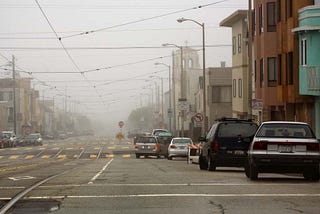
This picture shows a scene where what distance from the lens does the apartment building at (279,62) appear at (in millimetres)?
35312

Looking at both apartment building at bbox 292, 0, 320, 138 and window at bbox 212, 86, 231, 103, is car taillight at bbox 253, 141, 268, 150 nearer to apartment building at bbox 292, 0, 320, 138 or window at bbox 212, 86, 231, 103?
apartment building at bbox 292, 0, 320, 138

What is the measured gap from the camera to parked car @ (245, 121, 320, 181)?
18.2 metres

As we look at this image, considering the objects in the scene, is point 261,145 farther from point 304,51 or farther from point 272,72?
point 272,72

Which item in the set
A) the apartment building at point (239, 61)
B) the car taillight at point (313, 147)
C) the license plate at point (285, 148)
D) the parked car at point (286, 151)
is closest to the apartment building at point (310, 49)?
the parked car at point (286, 151)

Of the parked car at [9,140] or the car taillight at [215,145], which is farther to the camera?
the parked car at [9,140]

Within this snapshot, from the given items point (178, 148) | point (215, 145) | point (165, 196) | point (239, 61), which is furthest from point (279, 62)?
point (165, 196)

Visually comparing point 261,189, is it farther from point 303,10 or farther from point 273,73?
point 273,73

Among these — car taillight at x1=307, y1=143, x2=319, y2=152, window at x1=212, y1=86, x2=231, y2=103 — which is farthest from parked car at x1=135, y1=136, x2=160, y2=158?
car taillight at x1=307, y1=143, x2=319, y2=152

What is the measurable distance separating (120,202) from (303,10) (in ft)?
70.8

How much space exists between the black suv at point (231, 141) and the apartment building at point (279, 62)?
38.7 ft

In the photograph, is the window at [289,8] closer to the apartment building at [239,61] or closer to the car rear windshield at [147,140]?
the car rear windshield at [147,140]

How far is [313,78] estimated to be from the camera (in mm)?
32406

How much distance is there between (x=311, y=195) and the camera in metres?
14.8

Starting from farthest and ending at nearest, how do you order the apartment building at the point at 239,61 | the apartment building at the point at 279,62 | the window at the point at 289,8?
the apartment building at the point at 239,61 < the window at the point at 289,8 < the apartment building at the point at 279,62
